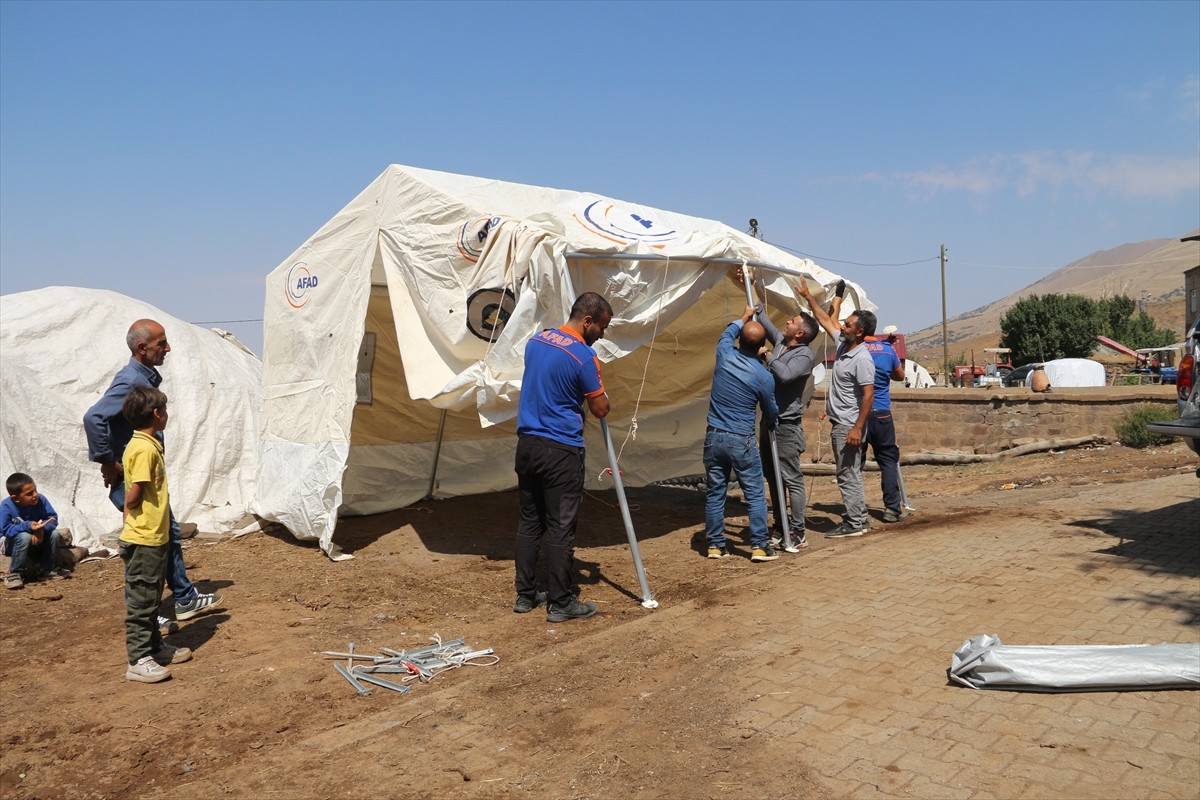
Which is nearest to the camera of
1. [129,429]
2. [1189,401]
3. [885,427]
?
[129,429]

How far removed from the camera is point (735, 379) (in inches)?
251

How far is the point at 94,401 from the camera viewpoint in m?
9.27

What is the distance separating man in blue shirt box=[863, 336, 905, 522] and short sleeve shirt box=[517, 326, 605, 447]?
Answer: 310cm

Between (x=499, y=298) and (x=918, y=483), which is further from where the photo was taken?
(x=918, y=483)

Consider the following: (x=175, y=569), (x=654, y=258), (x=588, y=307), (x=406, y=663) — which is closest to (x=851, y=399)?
(x=654, y=258)

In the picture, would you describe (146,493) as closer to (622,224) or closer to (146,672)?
(146,672)

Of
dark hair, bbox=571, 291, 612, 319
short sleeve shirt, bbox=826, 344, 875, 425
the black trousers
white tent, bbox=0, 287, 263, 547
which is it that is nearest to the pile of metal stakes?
the black trousers

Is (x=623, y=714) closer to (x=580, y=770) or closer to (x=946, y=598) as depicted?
(x=580, y=770)

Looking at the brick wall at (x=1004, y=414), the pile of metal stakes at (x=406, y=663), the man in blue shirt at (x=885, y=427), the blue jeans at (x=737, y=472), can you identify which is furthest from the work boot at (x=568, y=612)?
the brick wall at (x=1004, y=414)

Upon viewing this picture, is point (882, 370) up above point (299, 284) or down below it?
below

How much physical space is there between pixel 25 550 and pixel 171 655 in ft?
10.0

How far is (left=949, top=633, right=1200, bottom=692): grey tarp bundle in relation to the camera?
3623 millimetres

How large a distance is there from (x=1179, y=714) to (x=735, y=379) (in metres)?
3.52

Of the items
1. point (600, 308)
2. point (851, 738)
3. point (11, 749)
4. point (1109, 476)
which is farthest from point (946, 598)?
point (1109, 476)
